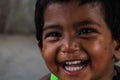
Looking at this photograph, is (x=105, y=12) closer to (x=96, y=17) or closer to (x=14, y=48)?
(x=96, y=17)

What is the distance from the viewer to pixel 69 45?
1.49 meters

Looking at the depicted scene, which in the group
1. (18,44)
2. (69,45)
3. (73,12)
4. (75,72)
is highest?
(73,12)

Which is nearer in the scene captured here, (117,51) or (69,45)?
(69,45)

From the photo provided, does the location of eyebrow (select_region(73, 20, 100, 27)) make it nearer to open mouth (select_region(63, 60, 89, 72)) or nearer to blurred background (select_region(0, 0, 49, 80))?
open mouth (select_region(63, 60, 89, 72))

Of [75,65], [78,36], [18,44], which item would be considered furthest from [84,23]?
[18,44]

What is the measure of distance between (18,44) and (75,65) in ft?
7.81

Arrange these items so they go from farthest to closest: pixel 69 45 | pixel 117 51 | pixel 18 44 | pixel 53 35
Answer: pixel 18 44 → pixel 117 51 → pixel 53 35 → pixel 69 45

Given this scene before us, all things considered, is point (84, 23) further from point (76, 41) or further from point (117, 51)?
point (117, 51)

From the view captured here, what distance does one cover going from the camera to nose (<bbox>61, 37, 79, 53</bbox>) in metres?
1.48

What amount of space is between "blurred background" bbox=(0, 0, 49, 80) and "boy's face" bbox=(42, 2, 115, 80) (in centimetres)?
146

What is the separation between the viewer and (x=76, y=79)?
1.53m

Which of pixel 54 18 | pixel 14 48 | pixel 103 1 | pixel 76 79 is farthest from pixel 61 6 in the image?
pixel 14 48

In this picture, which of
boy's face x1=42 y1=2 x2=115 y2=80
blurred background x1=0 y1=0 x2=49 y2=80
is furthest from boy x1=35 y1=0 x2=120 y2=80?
blurred background x1=0 y1=0 x2=49 y2=80

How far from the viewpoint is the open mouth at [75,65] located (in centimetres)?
152
